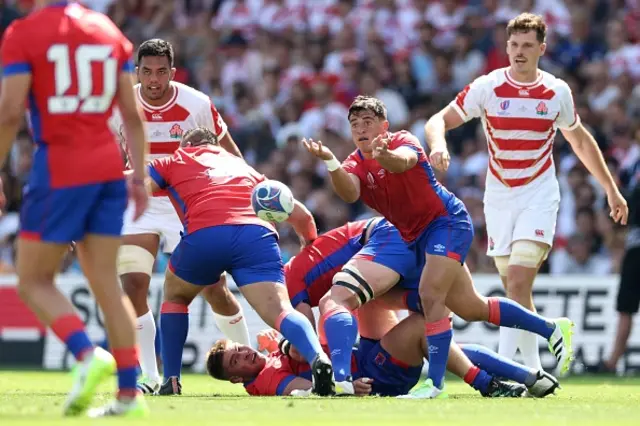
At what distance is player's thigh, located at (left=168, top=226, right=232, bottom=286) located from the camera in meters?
9.45

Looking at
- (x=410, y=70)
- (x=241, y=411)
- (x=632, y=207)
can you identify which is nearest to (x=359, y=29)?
(x=410, y=70)

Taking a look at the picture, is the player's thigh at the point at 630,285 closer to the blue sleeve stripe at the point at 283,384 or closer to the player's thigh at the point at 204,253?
the blue sleeve stripe at the point at 283,384

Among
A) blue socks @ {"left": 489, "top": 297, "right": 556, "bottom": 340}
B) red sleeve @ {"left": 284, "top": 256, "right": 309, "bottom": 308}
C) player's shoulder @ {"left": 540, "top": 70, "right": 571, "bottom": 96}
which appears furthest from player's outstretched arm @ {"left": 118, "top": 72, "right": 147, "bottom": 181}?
player's shoulder @ {"left": 540, "top": 70, "right": 571, "bottom": 96}

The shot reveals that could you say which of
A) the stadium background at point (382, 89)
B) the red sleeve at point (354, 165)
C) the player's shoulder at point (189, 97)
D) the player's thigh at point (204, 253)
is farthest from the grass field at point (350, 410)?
the stadium background at point (382, 89)

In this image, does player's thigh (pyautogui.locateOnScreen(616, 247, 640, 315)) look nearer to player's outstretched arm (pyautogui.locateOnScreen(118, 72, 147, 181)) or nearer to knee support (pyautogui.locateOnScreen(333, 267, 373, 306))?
knee support (pyautogui.locateOnScreen(333, 267, 373, 306))

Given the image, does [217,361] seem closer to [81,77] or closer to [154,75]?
[154,75]

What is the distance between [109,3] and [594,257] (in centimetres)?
998

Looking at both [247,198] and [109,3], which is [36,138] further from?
[109,3]

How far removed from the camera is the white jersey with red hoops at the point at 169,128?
11070mm

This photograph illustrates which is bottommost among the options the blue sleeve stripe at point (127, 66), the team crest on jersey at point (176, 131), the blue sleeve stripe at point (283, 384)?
the blue sleeve stripe at point (283, 384)

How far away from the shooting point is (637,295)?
554 inches

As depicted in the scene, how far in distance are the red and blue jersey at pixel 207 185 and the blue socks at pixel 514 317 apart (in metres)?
1.74

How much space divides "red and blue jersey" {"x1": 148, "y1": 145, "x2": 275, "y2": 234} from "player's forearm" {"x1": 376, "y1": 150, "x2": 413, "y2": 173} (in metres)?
1.11

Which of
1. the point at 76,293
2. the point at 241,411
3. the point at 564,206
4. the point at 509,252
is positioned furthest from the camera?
the point at 564,206
